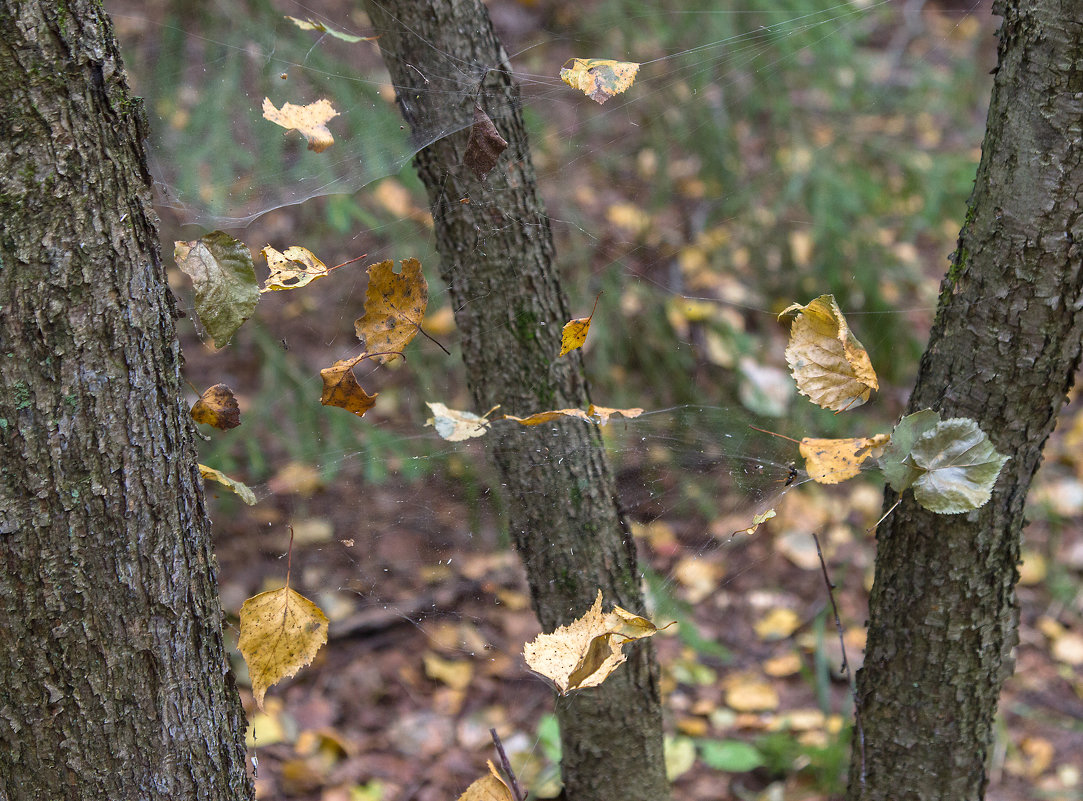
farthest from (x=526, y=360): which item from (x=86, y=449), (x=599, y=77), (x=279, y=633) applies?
(x=86, y=449)

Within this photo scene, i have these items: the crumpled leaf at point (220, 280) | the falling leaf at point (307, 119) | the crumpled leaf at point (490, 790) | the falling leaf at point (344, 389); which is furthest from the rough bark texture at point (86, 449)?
the crumpled leaf at point (490, 790)

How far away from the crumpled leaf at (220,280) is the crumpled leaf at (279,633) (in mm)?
367

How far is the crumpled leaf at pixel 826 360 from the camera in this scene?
1.13m

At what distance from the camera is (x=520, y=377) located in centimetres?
134

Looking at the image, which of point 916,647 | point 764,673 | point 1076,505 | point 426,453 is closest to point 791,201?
point 1076,505

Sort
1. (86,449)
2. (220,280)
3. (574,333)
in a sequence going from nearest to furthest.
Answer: (86,449) < (220,280) < (574,333)

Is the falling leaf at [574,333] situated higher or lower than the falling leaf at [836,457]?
higher

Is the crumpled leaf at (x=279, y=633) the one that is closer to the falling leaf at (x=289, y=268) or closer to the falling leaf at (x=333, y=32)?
the falling leaf at (x=289, y=268)

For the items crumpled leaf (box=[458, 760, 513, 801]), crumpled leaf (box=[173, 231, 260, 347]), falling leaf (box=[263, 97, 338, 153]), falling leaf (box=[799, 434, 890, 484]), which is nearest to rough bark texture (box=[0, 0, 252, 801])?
crumpled leaf (box=[173, 231, 260, 347])

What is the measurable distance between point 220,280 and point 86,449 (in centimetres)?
28

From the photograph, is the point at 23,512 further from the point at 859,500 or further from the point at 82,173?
the point at 859,500

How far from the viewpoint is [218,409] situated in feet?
3.58

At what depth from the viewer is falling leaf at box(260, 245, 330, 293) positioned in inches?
41.1

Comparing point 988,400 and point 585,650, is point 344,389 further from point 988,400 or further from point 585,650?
point 988,400
